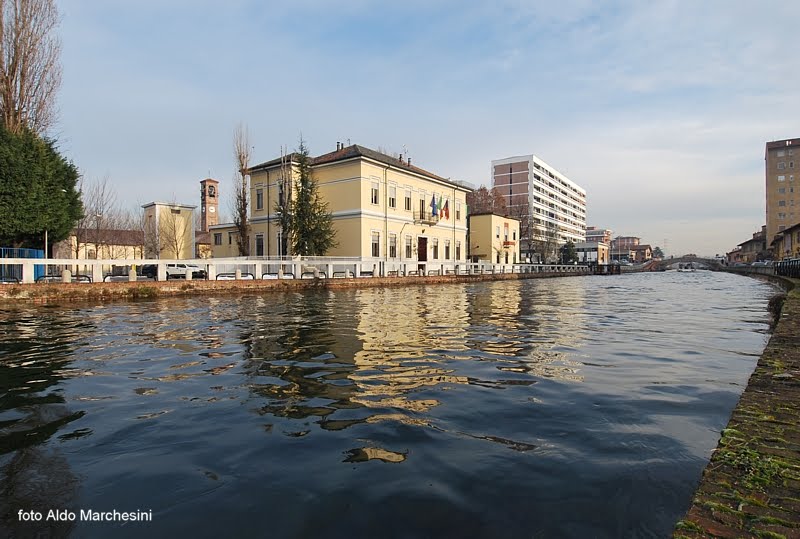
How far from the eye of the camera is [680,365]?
240 inches

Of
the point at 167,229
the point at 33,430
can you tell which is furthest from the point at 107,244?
the point at 33,430

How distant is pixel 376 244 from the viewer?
1420 inches

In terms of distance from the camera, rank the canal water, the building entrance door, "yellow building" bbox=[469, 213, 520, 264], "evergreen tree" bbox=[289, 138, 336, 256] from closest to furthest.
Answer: the canal water
"evergreen tree" bbox=[289, 138, 336, 256]
the building entrance door
"yellow building" bbox=[469, 213, 520, 264]

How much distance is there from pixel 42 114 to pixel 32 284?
43.4 ft

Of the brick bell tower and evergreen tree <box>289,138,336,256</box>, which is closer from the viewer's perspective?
evergreen tree <box>289,138,336,256</box>

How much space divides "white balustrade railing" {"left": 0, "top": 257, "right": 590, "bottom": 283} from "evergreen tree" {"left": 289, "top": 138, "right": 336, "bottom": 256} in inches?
95.1

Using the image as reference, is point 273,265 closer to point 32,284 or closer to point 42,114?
point 32,284

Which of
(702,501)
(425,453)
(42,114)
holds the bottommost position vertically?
(425,453)

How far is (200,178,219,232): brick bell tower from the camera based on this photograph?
62.6 meters

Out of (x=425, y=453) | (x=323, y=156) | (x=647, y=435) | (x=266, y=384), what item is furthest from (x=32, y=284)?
(x=323, y=156)

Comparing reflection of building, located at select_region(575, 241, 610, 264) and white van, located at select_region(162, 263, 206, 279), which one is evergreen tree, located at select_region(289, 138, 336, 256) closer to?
white van, located at select_region(162, 263, 206, 279)

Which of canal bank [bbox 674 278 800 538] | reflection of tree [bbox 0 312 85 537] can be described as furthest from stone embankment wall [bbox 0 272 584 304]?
canal bank [bbox 674 278 800 538]

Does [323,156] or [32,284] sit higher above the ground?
[323,156]

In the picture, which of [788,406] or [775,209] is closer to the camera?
[788,406]
